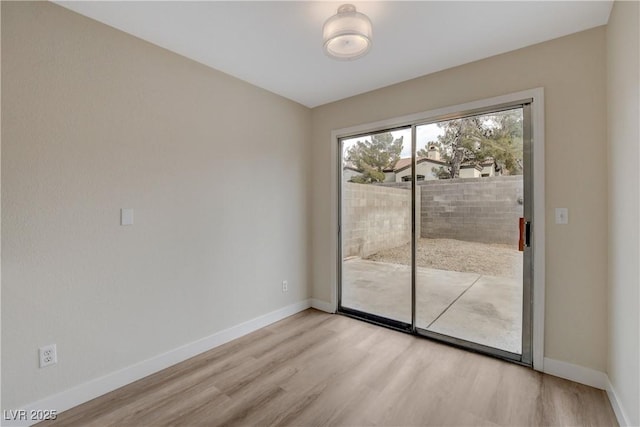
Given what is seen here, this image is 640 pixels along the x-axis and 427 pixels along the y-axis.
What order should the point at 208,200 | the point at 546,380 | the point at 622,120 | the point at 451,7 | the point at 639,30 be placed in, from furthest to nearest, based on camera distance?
the point at 208,200 → the point at 546,380 → the point at 451,7 → the point at 622,120 → the point at 639,30

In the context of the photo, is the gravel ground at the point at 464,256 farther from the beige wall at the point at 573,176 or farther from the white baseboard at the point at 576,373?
the white baseboard at the point at 576,373

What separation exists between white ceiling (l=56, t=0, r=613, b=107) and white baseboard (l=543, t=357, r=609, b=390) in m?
2.42

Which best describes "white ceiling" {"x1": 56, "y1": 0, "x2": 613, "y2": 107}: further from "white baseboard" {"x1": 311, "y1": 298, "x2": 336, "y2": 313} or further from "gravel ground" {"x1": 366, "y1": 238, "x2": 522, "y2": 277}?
"white baseboard" {"x1": 311, "y1": 298, "x2": 336, "y2": 313}

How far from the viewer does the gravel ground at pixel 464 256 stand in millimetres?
2422

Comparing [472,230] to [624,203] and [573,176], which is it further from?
[624,203]

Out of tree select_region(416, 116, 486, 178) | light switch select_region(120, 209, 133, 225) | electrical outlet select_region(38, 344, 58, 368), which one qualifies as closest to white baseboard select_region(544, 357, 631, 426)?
tree select_region(416, 116, 486, 178)

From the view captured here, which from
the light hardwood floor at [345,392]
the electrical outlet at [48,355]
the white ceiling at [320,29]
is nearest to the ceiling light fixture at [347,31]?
the white ceiling at [320,29]

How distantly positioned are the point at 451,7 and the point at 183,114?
6.98 feet

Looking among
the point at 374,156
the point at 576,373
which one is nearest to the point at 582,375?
the point at 576,373

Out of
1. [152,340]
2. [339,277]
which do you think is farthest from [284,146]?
[152,340]

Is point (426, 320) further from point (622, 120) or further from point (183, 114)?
point (183, 114)

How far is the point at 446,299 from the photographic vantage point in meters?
2.77

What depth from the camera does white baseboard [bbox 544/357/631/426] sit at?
73.6 inches

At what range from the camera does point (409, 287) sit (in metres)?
2.98
